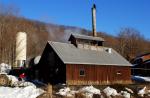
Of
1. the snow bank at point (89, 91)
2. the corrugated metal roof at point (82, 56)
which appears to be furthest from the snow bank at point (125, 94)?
the corrugated metal roof at point (82, 56)

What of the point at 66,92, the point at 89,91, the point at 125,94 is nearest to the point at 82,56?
the point at 89,91

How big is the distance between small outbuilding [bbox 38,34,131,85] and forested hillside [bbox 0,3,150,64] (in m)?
25.2

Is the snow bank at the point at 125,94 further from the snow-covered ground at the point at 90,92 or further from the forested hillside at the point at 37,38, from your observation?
the forested hillside at the point at 37,38

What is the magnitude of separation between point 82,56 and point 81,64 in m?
2.64

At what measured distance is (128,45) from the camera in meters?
108

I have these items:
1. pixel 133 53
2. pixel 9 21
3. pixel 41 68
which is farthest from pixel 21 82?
pixel 133 53

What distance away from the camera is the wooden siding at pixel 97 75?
44438mm

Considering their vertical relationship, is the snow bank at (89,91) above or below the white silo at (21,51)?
below

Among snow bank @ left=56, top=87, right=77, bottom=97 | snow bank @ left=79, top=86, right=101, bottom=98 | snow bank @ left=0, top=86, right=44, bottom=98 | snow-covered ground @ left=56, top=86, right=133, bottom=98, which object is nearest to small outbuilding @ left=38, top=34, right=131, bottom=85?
snow bank @ left=79, top=86, right=101, bottom=98

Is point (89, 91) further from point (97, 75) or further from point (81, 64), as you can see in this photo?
point (97, 75)

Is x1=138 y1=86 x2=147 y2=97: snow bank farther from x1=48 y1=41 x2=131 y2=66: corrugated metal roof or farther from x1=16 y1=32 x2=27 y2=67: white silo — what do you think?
x1=16 y1=32 x2=27 y2=67: white silo

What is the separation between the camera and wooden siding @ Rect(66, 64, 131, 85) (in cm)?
4444

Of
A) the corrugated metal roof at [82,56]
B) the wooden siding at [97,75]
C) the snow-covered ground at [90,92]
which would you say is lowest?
the snow-covered ground at [90,92]

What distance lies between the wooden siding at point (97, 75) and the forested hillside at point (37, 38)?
3020 centimetres
